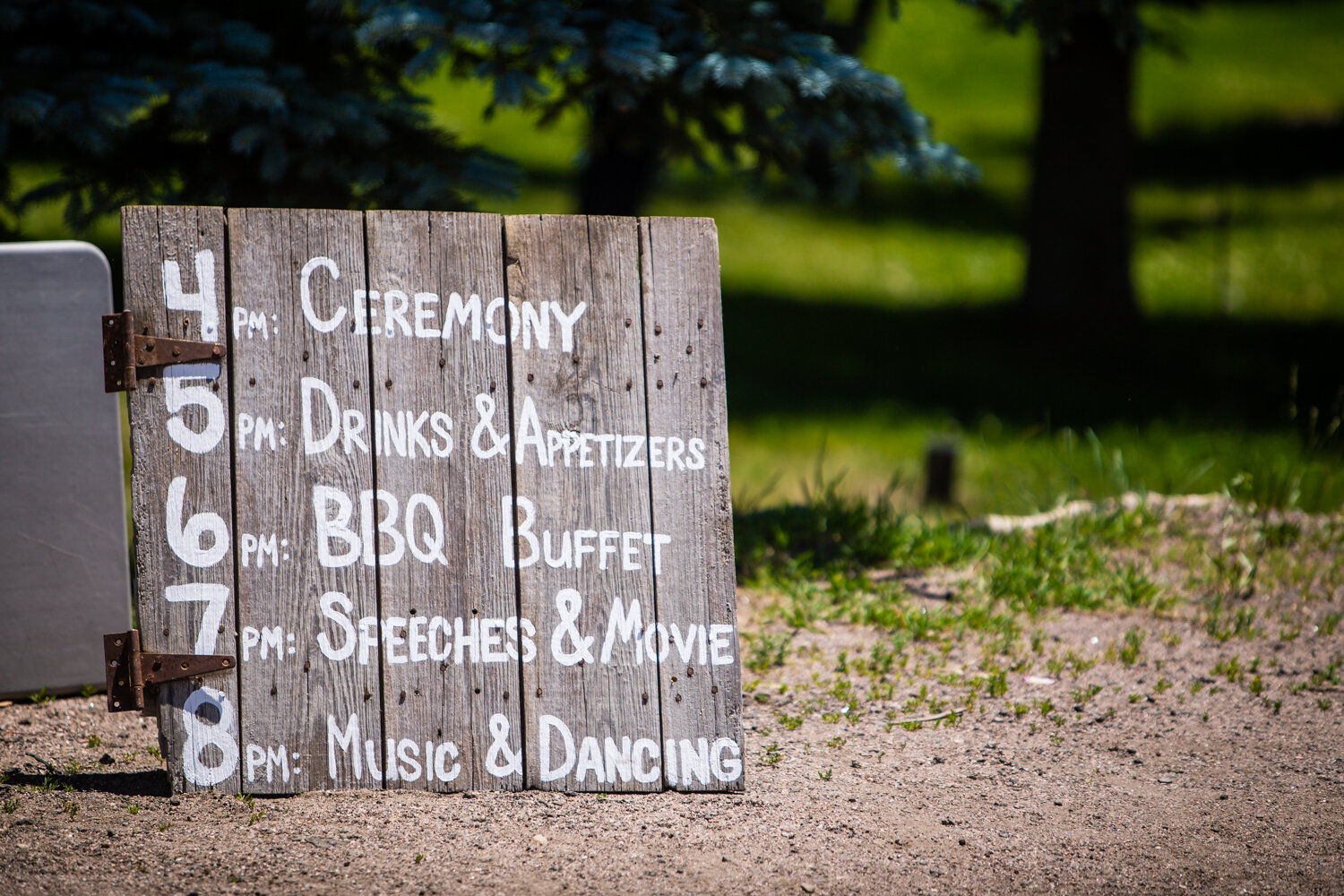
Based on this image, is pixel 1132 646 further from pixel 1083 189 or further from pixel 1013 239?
pixel 1013 239

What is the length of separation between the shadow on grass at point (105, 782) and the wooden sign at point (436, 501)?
15 centimetres

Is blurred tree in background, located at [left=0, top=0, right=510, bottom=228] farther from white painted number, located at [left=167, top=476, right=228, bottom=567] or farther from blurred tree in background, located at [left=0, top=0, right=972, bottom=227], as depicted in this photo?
white painted number, located at [left=167, top=476, right=228, bottom=567]

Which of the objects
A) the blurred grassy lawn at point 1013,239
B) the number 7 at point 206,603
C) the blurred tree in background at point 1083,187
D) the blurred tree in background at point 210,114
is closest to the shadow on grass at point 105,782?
the number 7 at point 206,603

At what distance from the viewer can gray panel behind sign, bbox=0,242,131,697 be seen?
342 cm

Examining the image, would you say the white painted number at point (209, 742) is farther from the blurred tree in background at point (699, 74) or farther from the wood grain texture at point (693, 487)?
the blurred tree in background at point (699, 74)

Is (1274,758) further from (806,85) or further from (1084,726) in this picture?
(806,85)

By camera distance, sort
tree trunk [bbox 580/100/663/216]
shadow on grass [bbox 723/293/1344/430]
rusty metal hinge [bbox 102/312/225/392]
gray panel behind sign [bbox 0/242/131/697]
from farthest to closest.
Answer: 1. shadow on grass [bbox 723/293/1344/430]
2. tree trunk [bbox 580/100/663/216]
3. gray panel behind sign [bbox 0/242/131/697]
4. rusty metal hinge [bbox 102/312/225/392]

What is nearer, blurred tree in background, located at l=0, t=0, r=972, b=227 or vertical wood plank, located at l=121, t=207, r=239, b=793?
vertical wood plank, located at l=121, t=207, r=239, b=793

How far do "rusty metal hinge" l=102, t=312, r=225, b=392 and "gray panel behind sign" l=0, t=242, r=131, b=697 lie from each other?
57cm

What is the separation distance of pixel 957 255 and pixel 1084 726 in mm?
15255

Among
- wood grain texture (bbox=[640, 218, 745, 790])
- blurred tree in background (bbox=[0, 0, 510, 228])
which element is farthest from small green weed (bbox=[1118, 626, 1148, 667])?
blurred tree in background (bbox=[0, 0, 510, 228])

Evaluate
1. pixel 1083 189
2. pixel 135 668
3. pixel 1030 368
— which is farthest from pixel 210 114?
pixel 1030 368

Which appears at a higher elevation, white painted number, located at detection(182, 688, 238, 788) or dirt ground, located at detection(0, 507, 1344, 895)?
white painted number, located at detection(182, 688, 238, 788)

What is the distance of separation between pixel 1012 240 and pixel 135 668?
18.0 m
